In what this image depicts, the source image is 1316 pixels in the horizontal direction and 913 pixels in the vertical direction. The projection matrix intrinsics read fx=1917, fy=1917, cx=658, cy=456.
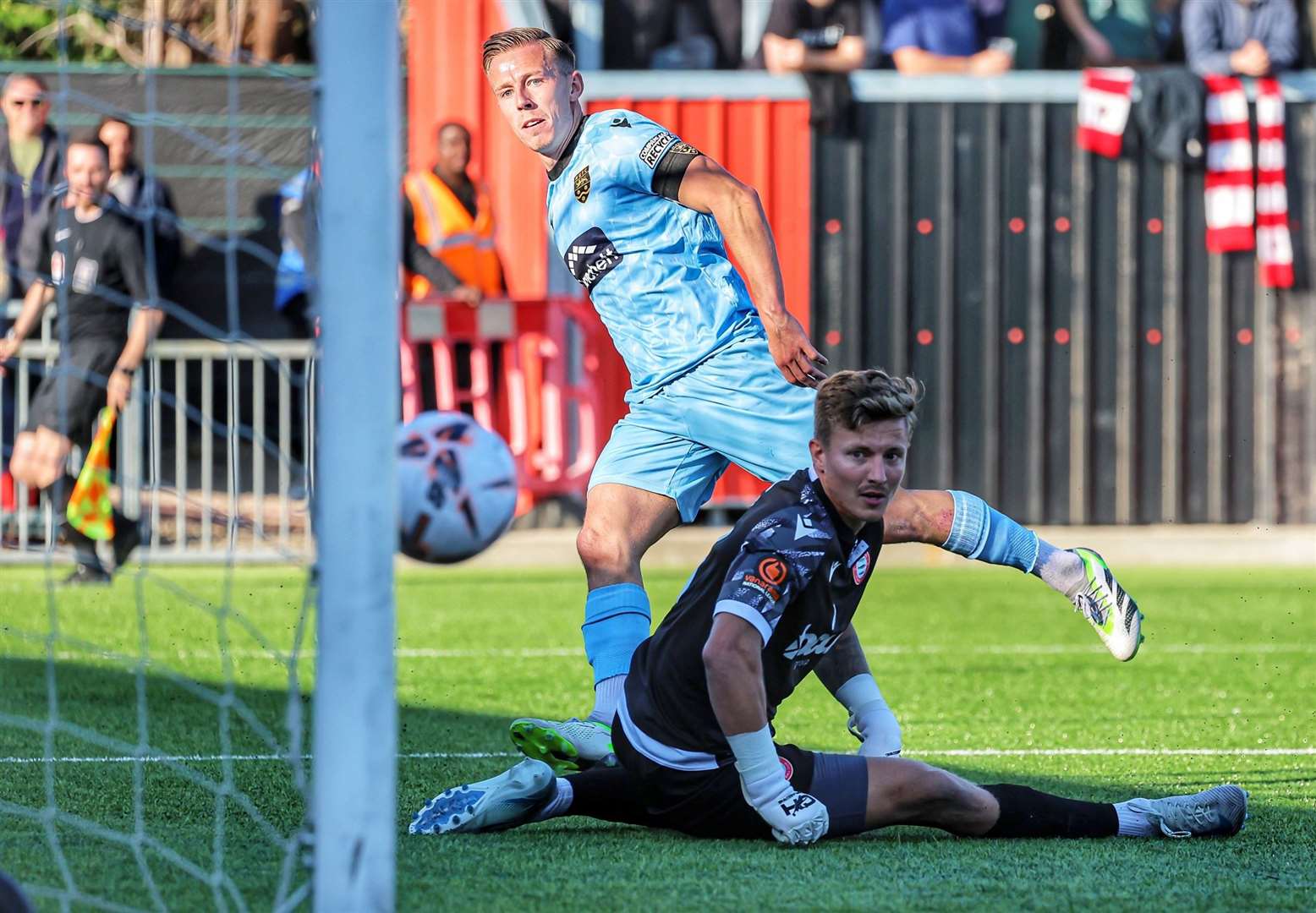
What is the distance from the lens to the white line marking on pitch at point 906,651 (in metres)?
7.73

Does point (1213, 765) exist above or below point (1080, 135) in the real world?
below

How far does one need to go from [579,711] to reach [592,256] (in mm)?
1751

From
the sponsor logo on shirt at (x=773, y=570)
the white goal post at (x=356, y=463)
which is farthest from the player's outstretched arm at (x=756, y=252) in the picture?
the white goal post at (x=356, y=463)

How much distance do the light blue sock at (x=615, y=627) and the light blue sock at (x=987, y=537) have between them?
787mm

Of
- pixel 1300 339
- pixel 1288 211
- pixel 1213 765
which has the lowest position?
pixel 1213 765

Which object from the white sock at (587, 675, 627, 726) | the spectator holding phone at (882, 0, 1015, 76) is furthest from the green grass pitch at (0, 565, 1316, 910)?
the spectator holding phone at (882, 0, 1015, 76)

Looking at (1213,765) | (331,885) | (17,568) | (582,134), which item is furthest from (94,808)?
(17,568)

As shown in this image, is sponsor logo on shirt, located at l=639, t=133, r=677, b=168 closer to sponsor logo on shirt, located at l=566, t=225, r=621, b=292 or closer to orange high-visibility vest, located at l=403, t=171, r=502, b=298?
sponsor logo on shirt, located at l=566, t=225, r=621, b=292

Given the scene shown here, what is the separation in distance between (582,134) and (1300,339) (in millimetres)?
10529

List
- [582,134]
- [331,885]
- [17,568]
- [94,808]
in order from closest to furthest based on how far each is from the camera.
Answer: [331,885], [94,808], [582,134], [17,568]

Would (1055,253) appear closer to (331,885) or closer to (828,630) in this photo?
(828,630)

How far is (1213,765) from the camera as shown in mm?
5266

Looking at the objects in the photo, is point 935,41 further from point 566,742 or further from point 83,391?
point 566,742

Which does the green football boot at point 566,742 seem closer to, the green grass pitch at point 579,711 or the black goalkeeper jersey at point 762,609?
the green grass pitch at point 579,711
